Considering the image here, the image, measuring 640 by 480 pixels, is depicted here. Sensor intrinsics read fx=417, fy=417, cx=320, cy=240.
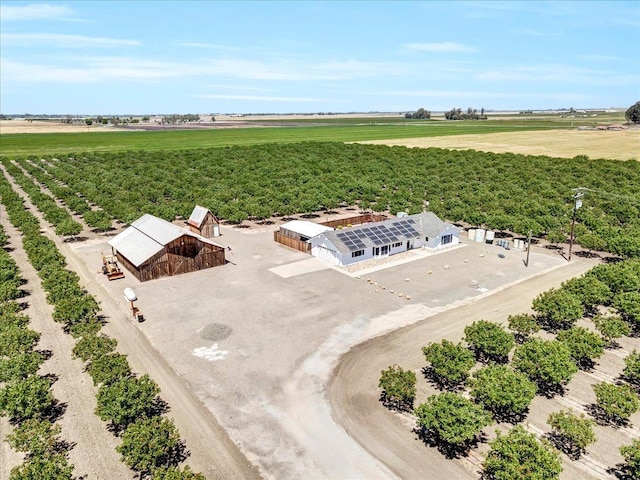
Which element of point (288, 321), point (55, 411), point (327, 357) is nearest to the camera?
point (55, 411)

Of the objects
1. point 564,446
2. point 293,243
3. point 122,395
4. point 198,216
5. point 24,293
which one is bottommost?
point 564,446

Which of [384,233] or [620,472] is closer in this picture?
[620,472]

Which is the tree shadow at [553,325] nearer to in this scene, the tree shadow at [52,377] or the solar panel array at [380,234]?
the solar panel array at [380,234]

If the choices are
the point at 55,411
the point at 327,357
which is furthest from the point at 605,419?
the point at 55,411

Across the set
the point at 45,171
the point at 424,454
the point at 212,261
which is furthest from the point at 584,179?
the point at 45,171

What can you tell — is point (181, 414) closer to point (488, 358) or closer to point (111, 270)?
point (488, 358)

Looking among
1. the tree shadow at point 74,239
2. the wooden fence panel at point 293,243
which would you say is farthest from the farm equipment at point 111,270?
the wooden fence panel at point 293,243

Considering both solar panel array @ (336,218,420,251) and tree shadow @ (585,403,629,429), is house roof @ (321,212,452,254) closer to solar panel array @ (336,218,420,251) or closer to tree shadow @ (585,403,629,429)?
solar panel array @ (336,218,420,251)
